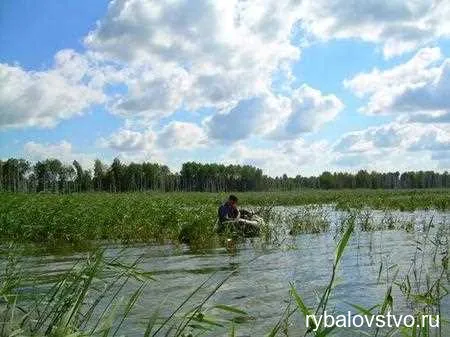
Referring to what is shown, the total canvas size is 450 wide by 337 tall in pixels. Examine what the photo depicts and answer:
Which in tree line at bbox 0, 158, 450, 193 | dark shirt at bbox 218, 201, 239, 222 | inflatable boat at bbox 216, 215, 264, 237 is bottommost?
inflatable boat at bbox 216, 215, 264, 237

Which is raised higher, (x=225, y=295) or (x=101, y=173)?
(x=101, y=173)

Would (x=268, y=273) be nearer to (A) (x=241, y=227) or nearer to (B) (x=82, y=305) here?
(A) (x=241, y=227)

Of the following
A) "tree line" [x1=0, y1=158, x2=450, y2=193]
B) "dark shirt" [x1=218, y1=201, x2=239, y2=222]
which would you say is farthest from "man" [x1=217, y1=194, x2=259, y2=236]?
"tree line" [x1=0, y1=158, x2=450, y2=193]

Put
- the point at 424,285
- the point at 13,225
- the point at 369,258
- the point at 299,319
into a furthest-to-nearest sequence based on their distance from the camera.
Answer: the point at 13,225
the point at 369,258
the point at 424,285
the point at 299,319

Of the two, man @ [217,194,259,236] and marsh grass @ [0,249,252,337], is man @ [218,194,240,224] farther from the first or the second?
marsh grass @ [0,249,252,337]

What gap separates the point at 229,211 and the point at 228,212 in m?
0.08

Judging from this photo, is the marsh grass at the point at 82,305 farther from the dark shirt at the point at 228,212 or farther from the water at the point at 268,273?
the dark shirt at the point at 228,212

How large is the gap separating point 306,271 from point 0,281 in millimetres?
7802

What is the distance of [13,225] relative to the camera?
16.9 m

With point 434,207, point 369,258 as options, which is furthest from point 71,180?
point 369,258

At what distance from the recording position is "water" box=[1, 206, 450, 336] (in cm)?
809

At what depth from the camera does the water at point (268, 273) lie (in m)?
8.09

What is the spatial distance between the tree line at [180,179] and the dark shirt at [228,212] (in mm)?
80316

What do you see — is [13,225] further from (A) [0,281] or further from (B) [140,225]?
(A) [0,281]
